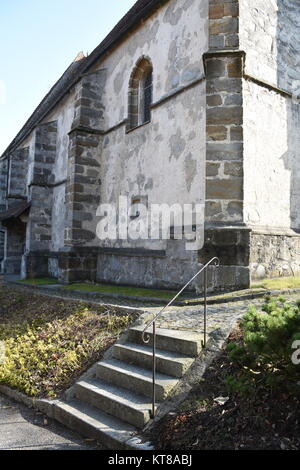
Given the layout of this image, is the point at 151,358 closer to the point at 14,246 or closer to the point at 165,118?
the point at 165,118

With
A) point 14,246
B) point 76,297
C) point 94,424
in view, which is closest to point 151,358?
point 94,424

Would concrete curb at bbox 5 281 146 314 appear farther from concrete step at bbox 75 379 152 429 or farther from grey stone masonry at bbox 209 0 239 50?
grey stone masonry at bbox 209 0 239 50

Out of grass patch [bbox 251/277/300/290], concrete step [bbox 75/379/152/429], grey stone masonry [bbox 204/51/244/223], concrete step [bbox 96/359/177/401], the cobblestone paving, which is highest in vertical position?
grey stone masonry [bbox 204/51/244/223]

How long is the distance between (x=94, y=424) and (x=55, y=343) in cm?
249

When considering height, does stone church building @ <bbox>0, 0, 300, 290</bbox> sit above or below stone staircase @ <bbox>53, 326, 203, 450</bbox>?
above

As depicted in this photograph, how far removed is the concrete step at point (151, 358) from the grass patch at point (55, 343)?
0.46 m

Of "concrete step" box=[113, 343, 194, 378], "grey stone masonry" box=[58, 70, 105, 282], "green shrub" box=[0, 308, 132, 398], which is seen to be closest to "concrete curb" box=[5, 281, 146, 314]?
"green shrub" box=[0, 308, 132, 398]

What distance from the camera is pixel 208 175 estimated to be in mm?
7754

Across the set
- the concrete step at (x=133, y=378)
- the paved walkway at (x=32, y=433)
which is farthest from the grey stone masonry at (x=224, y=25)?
the paved walkway at (x=32, y=433)

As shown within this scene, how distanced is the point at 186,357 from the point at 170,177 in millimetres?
5614

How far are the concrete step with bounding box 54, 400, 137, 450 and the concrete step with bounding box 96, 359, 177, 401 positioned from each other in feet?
1.36

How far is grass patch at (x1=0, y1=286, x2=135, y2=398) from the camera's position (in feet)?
17.7

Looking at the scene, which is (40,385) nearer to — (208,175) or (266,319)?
(266,319)
